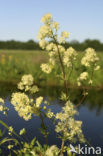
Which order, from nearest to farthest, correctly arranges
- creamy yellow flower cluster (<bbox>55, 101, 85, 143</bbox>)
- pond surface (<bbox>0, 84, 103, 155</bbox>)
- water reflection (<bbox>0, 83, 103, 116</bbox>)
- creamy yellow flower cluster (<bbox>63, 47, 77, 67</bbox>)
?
creamy yellow flower cluster (<bbox>55, 101, 85, 143</bbox>) < creamy yellow flower cluster (<bbox>63, 47, 77, 67</bbox>) < pond surface (<bbox>0, 84, 103, 155</bbox>) < water reflection (<bbox>0, 83, 103, 116</bbox>)

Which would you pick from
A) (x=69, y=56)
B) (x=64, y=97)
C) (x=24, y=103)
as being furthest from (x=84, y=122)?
(x=24, y=103)

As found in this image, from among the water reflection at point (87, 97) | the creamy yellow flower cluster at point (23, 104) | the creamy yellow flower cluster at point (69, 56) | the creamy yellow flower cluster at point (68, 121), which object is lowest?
the creamy yellow flower cluster at point (68, 121)

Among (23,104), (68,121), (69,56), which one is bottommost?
(68,121)

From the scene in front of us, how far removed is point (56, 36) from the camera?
3.52 meters

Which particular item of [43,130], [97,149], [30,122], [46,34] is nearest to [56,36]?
[46,34]

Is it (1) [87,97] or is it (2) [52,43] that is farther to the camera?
(1) [87,97]

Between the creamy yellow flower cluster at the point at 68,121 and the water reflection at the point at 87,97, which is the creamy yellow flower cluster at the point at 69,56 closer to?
the creamy yellow flower cluster at the point at 68,121

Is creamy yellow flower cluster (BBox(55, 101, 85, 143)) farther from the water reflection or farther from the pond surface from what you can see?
the water reflection

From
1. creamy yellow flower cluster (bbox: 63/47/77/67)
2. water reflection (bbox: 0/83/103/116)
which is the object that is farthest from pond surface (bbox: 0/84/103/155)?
creamy yellow flower cluster (bbox: 63/47/77/67)

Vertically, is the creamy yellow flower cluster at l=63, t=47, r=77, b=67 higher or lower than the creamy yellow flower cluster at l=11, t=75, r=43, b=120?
higher

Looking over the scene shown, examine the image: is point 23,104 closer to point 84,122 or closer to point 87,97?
point 84,122

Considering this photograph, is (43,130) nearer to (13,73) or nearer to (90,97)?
(90,97)

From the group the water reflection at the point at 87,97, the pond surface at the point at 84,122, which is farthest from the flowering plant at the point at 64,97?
the water reflection at the point at 87,97

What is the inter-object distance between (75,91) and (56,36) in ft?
26.3
